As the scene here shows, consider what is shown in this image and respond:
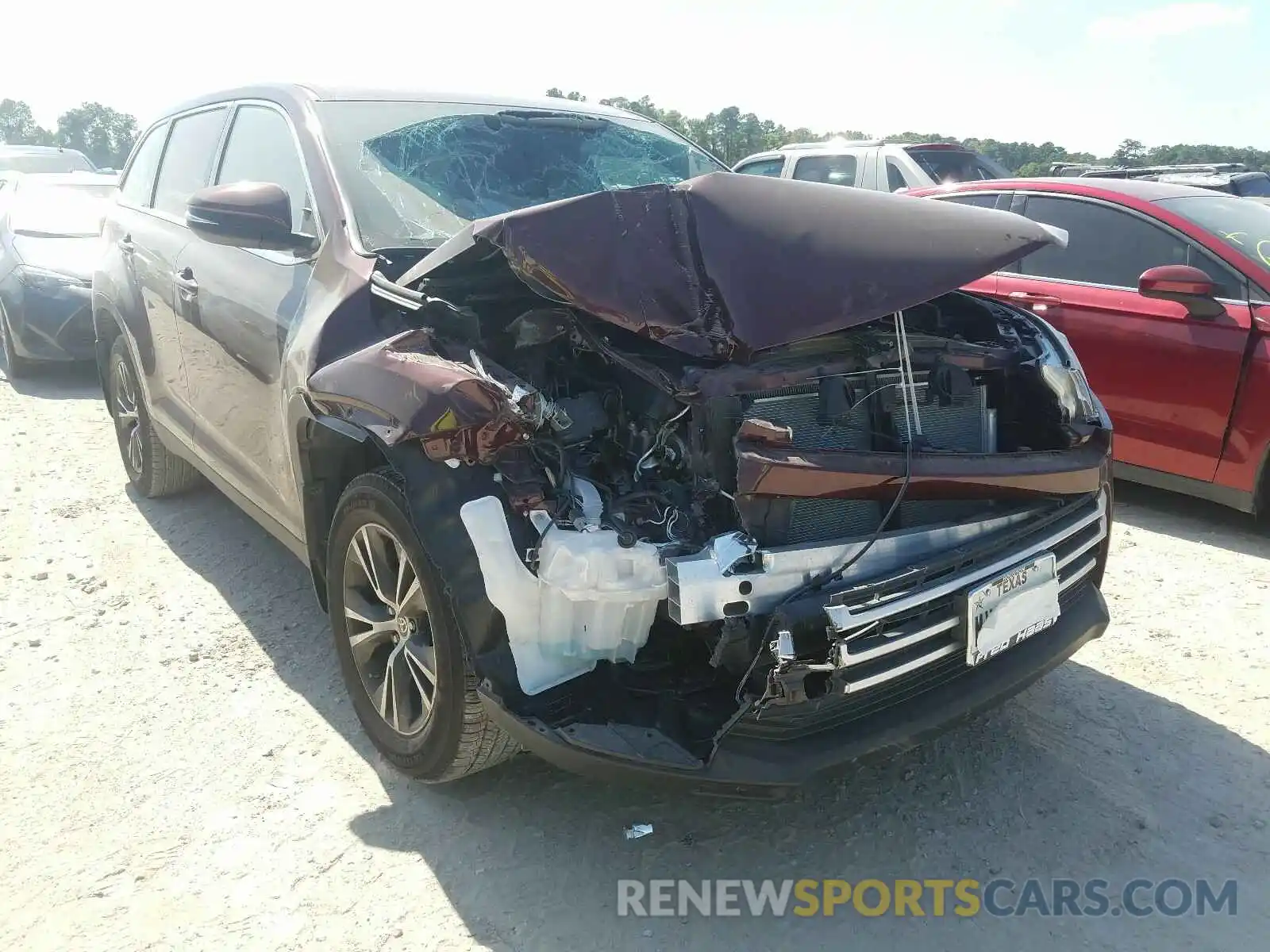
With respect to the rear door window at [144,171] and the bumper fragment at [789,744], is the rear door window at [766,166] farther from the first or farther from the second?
the bumper fragment at [789,744]

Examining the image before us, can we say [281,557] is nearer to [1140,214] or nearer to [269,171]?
[269,171]

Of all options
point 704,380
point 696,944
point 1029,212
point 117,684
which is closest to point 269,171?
point 117,684

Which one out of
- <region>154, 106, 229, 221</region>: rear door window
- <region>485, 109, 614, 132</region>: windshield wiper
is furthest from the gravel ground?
<region>485, 109, 614, 132</region>: windshield wiper

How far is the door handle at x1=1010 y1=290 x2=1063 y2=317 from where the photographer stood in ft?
16.9

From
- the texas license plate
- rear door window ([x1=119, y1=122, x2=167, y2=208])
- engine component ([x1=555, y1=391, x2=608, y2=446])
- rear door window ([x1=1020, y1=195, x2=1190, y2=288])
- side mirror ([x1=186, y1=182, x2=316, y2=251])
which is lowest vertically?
the texas license plate

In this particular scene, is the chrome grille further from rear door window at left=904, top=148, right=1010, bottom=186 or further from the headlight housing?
the headlight housing

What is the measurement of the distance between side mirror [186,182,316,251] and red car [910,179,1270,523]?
2676 mm

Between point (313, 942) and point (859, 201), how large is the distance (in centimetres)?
237

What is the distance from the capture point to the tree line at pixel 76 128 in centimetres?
6931

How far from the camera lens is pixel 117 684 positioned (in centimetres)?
337

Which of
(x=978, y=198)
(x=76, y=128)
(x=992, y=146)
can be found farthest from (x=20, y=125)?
(x=978, y=198)

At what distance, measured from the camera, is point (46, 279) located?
8.11m

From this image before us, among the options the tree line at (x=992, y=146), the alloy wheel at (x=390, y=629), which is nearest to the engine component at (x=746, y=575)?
the alloy wheel at (x=390, y=629)

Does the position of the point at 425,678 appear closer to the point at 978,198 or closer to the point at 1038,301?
the point at 1038,301
